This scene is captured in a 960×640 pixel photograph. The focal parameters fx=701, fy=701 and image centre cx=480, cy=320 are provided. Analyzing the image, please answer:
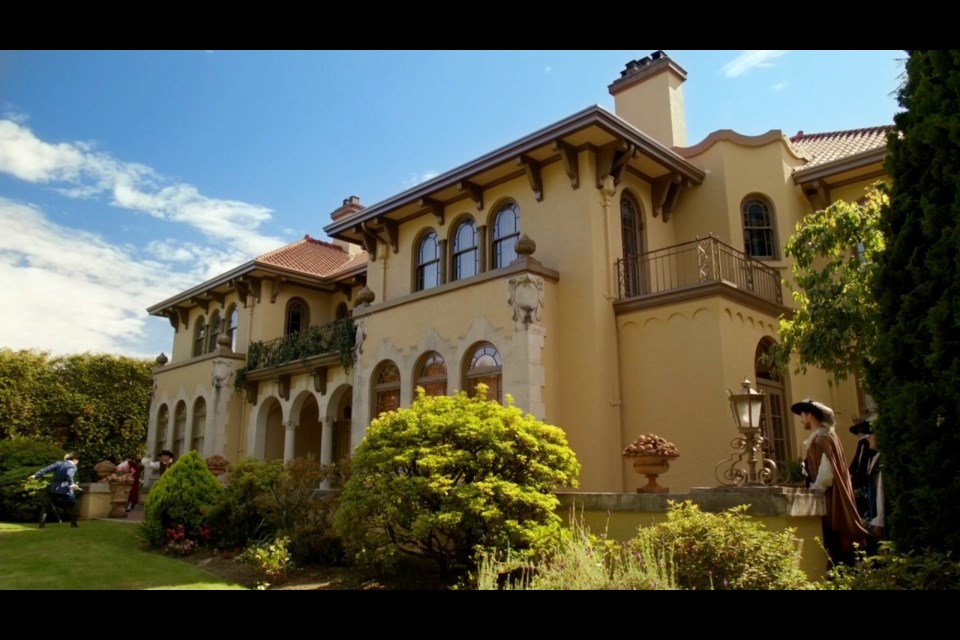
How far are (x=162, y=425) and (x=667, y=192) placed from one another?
1974 cm

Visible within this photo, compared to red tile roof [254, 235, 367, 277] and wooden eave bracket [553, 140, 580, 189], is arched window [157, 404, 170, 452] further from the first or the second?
wooden eave bracket [553, 140, 580, 189]

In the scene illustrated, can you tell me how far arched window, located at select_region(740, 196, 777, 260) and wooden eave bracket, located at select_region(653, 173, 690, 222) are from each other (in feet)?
4.70

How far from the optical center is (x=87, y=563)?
1088cm

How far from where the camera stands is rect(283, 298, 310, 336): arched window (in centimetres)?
2320

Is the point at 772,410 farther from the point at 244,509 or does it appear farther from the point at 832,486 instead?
the point at 244,509

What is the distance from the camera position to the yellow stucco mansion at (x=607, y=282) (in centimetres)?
1296

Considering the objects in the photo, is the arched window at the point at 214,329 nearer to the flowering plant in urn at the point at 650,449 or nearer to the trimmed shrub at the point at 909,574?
the flowering plant in urn at the point at 650,449

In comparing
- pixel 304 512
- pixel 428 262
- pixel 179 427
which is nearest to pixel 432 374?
pixel 428 262

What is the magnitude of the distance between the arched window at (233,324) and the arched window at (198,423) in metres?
2.13

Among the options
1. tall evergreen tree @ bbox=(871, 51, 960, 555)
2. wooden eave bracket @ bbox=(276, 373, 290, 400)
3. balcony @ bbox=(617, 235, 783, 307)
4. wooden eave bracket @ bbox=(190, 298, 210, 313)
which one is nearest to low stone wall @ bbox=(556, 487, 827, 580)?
tall evergreen tree @ bbox=(871, 51, 960, 555)

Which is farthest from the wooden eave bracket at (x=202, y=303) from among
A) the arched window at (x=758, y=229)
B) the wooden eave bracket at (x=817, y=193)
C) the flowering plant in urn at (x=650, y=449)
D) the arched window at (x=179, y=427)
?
the flowering plant in urn at (x=650, y=449)
